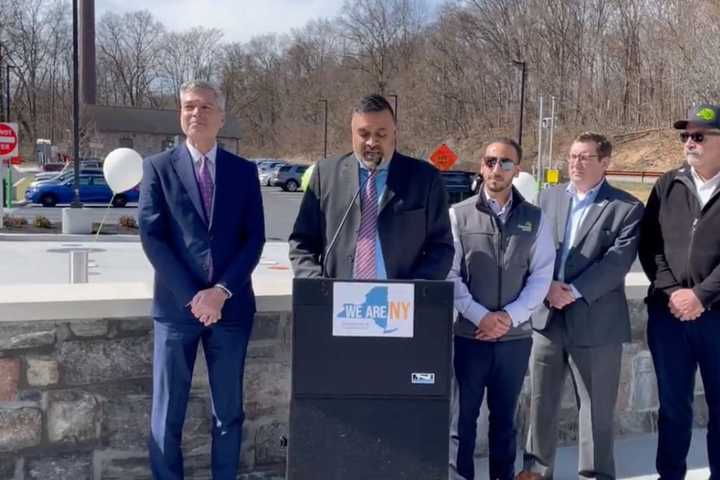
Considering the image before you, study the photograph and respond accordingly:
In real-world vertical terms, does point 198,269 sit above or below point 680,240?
below

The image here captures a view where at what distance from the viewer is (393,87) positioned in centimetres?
8456

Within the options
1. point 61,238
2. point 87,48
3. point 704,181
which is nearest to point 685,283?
point 704,181

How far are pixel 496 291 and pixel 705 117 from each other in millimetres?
1362

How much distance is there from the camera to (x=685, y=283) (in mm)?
3318

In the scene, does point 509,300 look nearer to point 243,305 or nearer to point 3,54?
point 243,305

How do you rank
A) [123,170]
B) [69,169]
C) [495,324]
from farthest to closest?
→ [69,169] < [123,170] < [495,324]

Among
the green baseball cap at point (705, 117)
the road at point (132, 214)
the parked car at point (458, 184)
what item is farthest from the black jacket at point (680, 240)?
the parked car at point (458, 184)

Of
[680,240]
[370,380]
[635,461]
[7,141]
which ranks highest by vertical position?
[7,141]

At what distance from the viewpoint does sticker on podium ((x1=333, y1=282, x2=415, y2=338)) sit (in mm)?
A: 2359

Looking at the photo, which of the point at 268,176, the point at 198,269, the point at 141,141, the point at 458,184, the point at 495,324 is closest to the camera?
the point at 198,269

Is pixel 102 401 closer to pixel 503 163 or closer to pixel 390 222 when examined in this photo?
pixel 390 222

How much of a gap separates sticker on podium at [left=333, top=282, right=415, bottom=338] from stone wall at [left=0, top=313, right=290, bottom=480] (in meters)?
1.14

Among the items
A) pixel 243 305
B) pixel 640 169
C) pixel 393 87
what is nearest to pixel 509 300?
pixel 243 305

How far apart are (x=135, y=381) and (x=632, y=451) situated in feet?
9.32
